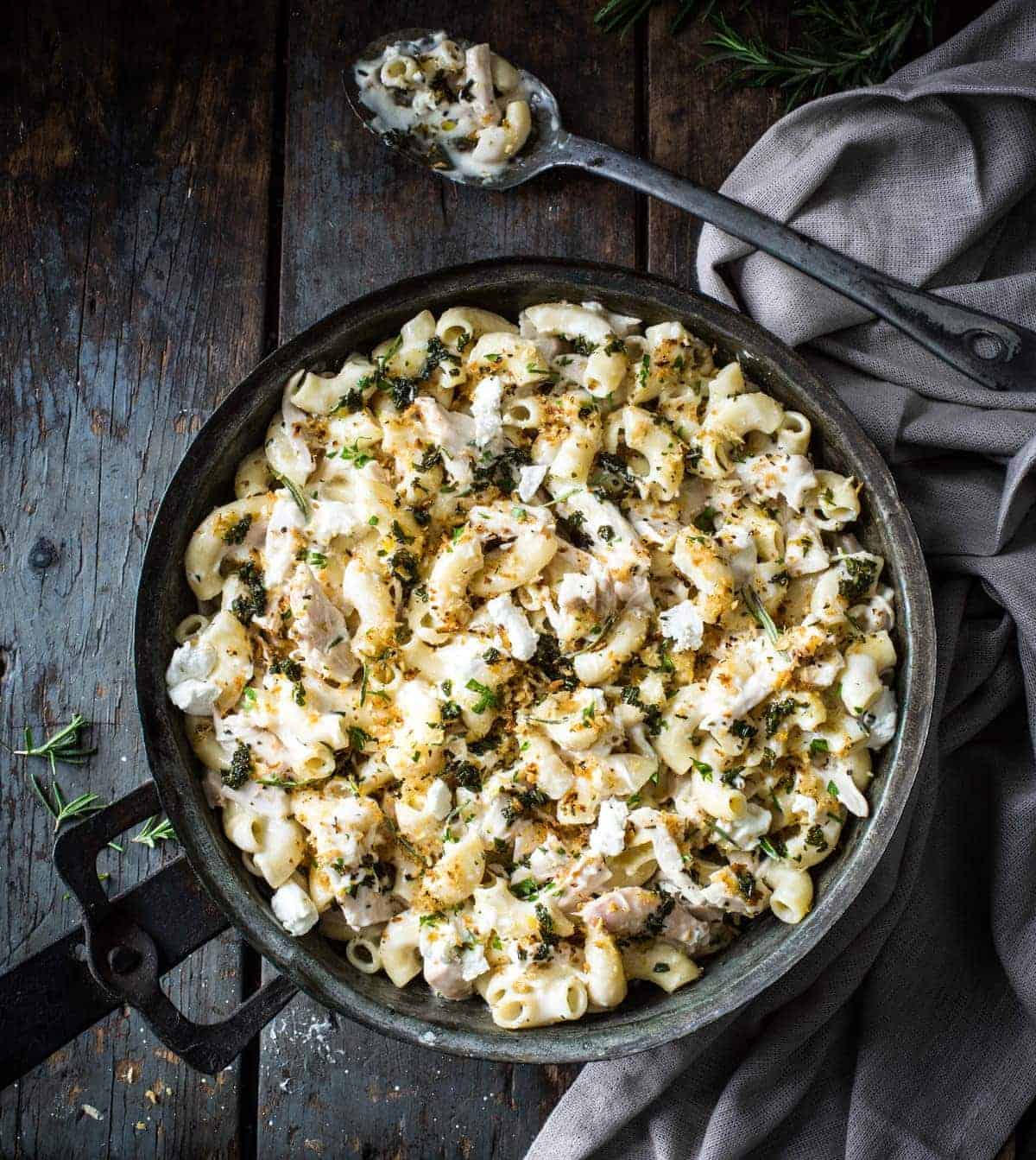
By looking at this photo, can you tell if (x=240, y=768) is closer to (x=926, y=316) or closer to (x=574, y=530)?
(x=574, y=530)

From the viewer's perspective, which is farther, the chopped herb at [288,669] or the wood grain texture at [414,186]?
the wood grain texture at [414,186]

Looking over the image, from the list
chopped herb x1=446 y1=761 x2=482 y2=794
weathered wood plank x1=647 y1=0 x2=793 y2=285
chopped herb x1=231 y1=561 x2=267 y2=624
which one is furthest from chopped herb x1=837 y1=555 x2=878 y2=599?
chopped herb x1=231 y1=561 x2=267 y2=624

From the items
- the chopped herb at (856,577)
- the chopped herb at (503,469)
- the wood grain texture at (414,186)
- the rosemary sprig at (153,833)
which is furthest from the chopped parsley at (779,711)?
the rosemary sprig at (153,833)

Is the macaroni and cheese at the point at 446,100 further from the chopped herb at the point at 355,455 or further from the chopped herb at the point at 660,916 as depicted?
the chopped herb at the point at 660,916

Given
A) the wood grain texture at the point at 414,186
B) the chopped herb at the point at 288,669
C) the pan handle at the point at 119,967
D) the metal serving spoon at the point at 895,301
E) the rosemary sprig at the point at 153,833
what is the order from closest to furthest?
the pan handle at the point at 119,967 < the chopped herb at the point at 288,669 < the metal serving spoon at the point at 895,301 < the rosemary sprig at the point at 153,833 < the wood grain texture at the point at 414,186

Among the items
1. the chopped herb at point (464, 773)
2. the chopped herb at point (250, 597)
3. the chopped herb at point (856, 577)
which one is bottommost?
the chopped herb at point (464, 773)

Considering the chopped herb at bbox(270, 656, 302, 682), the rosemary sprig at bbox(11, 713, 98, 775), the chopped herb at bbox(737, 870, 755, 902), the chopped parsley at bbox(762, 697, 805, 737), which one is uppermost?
the chopped parsley at bbox(762, 697, 805, 737)

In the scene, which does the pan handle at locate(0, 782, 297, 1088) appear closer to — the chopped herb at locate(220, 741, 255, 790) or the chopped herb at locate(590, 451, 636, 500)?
the chopped herb at locate(220, 741, 255, 790)
